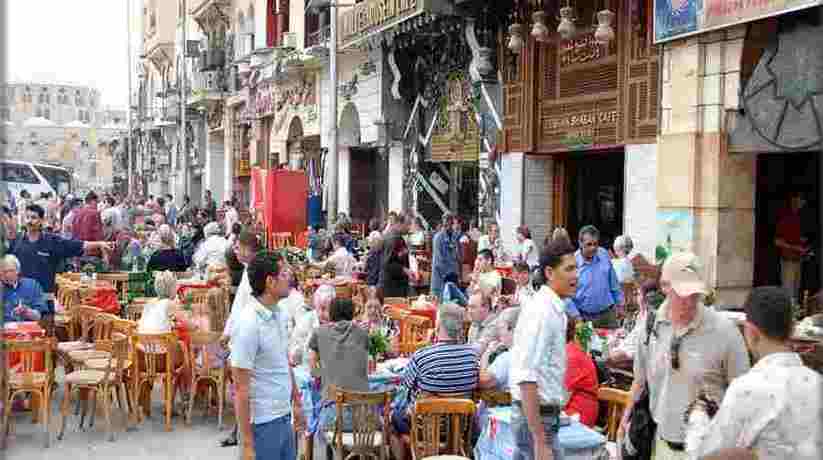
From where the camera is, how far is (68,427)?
30.4 feet

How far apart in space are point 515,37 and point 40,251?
8896mm

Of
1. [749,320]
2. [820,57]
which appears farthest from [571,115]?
[749,320]

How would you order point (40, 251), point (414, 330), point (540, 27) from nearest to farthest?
point (414, 330) < point (40, 251) < point (540, 27)

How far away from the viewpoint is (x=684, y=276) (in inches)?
187

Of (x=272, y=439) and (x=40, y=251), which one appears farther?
(x=40, y=251)

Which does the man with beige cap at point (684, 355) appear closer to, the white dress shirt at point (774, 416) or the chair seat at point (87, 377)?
the white dress shirt at point (774, 416)

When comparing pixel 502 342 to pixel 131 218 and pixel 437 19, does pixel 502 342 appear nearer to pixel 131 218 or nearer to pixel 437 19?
pixel 437 19

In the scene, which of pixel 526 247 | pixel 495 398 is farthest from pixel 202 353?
pixel 526 247

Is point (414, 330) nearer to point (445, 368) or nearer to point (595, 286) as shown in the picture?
point (595, 286)

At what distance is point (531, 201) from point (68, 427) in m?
9.90

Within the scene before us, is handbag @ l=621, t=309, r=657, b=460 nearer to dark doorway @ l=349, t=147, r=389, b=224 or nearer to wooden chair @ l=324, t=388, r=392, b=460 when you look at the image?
wooden chair @ l=324, t=388, r=392, b=460

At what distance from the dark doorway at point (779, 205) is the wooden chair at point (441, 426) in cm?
730

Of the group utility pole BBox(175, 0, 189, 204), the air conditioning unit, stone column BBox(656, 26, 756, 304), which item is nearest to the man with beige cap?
stone column BBox(656, 26, 756, 304)

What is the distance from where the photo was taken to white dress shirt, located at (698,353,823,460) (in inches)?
135
